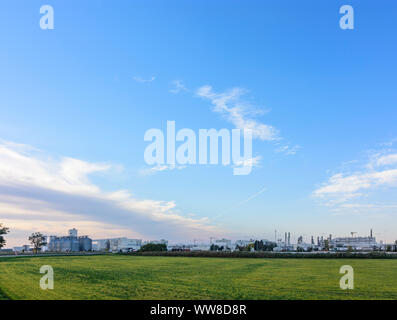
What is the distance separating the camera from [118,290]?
20.8 m

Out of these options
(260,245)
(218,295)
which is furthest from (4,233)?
(260,245)

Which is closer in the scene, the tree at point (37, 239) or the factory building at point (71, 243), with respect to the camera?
the tree at point (37, 239)

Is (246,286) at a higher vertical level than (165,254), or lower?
higher

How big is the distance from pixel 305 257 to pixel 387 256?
59.3 feet

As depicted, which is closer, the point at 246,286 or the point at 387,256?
the point at 246,286

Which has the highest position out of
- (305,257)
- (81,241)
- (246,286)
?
(246,286)

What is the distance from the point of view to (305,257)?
7838cm

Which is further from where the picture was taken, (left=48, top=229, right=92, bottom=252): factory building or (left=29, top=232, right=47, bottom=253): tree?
(left=48, top=229, right=92, bottom=252): factory building

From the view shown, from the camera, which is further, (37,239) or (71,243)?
(71,243)
